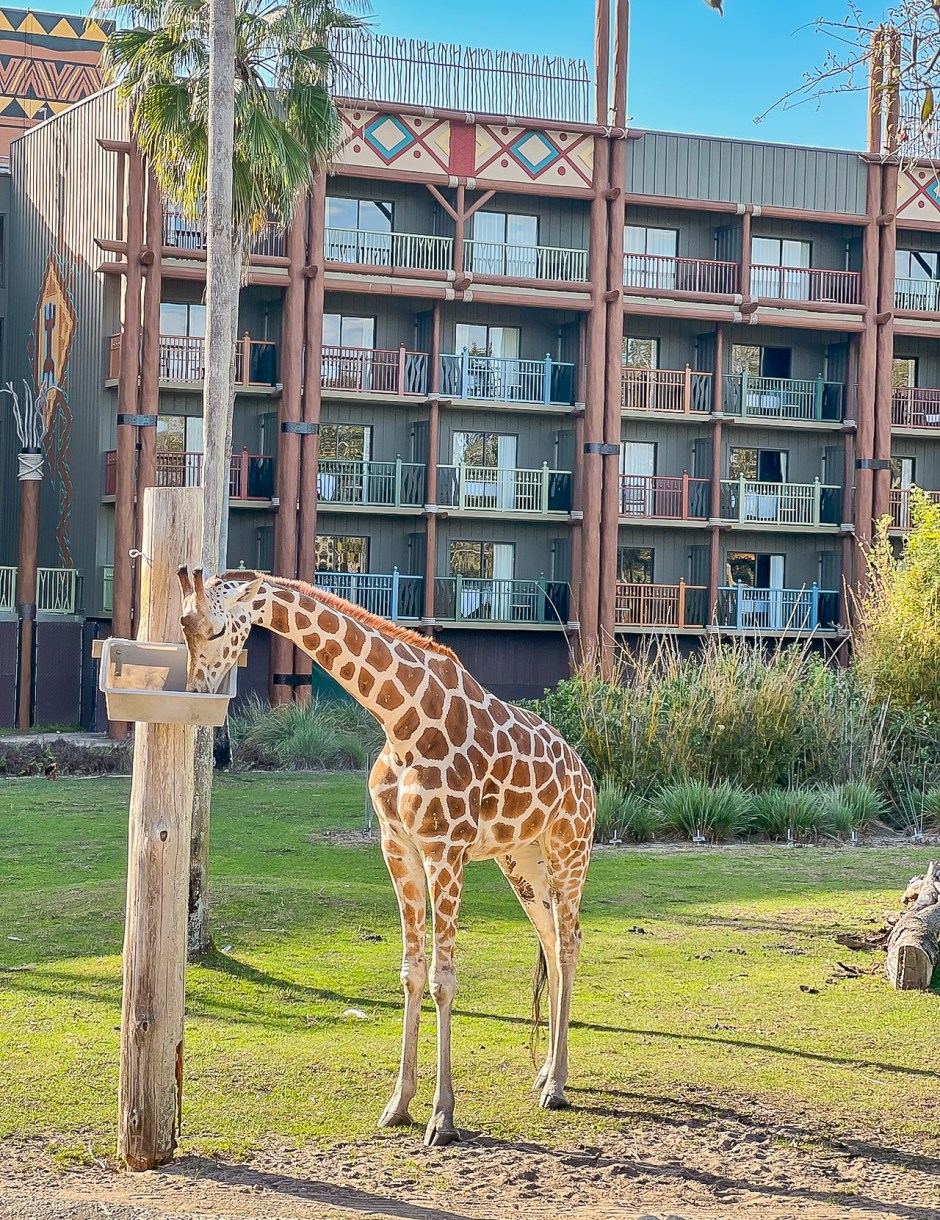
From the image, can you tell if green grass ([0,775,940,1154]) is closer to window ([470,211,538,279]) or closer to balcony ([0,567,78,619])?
balcony ([0,567,78,619])

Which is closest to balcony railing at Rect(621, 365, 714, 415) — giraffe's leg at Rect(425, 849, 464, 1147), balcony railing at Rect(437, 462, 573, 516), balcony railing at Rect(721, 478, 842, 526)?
balcony railing at Rect(721, 478, 842, 526)

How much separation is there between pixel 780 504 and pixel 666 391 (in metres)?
4.00

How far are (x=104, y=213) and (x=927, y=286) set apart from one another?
20307 millimetres

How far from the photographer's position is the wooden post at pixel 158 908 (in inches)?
279

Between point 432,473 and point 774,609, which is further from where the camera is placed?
point 774,609

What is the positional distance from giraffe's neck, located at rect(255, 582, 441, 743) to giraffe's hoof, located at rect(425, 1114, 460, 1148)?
1.81 meters

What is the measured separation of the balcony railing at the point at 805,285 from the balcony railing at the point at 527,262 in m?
4.84

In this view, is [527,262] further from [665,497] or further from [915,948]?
[915,948]

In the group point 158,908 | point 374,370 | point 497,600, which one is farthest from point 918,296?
point 158,908

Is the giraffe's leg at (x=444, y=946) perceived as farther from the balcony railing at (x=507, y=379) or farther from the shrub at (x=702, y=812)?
the balcony railing at (x=507, y=379)

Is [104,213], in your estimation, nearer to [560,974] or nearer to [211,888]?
[211,888]

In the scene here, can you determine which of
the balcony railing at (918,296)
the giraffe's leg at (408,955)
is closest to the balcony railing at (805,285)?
the balcony railing at (918,296)

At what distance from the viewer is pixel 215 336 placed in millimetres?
11305

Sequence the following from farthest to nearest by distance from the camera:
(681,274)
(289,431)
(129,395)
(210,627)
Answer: (681,274) < (289,431) < (129,395) < (210,627)
